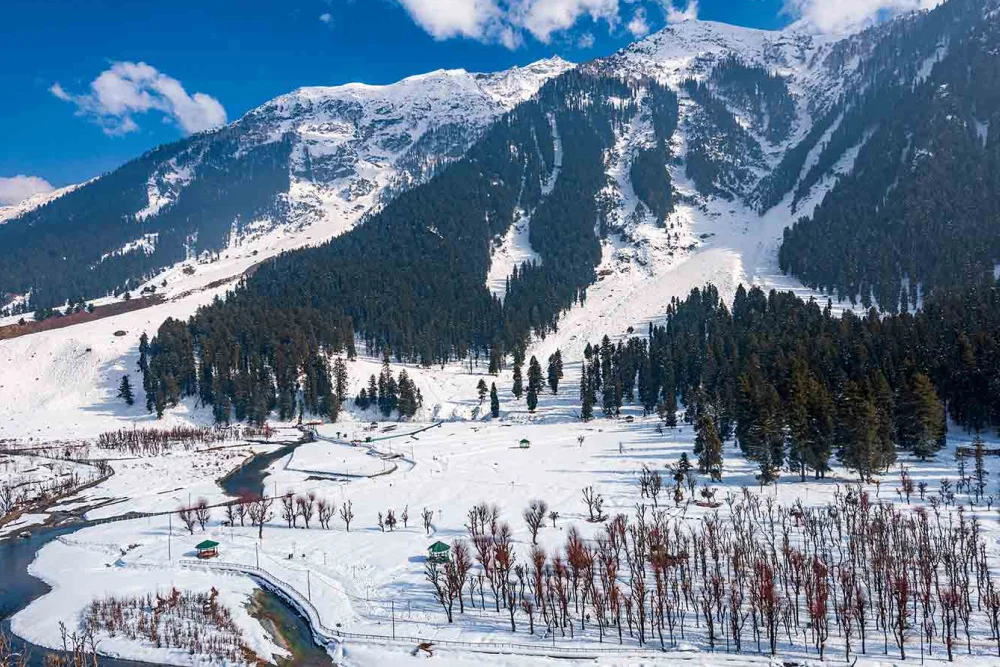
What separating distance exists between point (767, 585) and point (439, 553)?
31.2 metres

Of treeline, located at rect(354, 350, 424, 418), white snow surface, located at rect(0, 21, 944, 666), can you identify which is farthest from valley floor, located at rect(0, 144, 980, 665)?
treeline, located at rect(354, 350, 424, 418)

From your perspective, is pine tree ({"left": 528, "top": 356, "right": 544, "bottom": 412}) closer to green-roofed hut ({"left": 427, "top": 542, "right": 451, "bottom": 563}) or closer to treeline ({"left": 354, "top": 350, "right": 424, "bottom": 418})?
treeline ({"left": 354, "top": 350, "right": 424, "bottom": 418})

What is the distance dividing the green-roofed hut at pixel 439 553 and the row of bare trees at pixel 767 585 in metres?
0.64

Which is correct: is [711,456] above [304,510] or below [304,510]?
above

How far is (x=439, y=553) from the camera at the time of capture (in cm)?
6022

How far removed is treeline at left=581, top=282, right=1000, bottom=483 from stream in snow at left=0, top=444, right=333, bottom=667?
5943 cm

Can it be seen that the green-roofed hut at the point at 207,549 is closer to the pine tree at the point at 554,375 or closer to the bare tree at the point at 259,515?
the bare tree at the point at 259,515

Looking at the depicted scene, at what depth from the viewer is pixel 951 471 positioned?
76.9 meters

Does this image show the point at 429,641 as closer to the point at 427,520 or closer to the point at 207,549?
the point at 427,520

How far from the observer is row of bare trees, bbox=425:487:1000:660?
137 feet

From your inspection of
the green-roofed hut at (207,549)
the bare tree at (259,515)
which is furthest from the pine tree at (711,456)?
the green-roofed hut at (207,549)

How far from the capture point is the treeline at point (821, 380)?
83.0 m

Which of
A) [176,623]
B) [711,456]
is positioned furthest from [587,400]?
[176,623]

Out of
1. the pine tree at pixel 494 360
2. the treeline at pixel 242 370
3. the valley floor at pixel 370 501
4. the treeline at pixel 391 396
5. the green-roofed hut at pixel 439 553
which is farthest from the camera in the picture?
the pine tree at pixel 494 360
